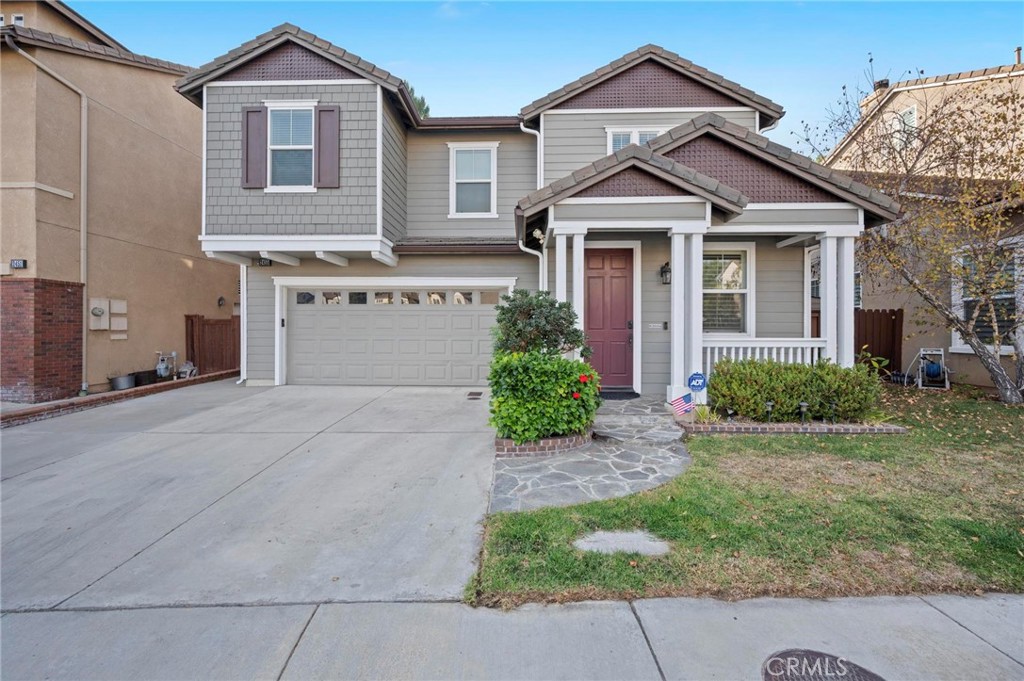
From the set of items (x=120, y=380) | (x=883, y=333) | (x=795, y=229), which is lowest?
(x=120, y=380)

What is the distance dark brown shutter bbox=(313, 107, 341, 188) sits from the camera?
8.77 m

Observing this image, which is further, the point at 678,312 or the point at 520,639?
the point at 678,312

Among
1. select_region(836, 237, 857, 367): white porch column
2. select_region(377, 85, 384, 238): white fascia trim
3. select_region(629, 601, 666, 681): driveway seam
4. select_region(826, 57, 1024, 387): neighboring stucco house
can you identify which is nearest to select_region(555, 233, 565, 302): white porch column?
select_region(377, 85, 384, 238): white fascia trim

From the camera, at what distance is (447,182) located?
10.4 meters

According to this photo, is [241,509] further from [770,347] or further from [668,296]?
[770,347]

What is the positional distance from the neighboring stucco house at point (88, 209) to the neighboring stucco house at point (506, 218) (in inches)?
83.8

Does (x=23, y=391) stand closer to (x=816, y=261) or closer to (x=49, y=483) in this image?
(x=49, y=483)

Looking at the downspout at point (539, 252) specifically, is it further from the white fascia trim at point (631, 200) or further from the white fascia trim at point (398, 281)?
the white fascia trim at point (631, 200)

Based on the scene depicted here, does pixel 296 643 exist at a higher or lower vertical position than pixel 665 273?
lower

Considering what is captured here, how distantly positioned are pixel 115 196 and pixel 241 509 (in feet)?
30.7

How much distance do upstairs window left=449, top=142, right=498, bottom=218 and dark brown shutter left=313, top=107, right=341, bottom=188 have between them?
8.20ft

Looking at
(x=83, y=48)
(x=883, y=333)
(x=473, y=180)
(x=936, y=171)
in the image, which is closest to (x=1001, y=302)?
(x=883, y=333)

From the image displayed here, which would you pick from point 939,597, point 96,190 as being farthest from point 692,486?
point 96,190

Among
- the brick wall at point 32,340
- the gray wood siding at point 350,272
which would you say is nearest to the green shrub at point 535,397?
the gray wood siding at point 350,272
